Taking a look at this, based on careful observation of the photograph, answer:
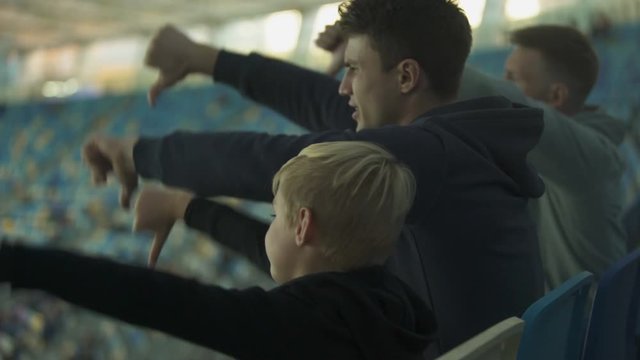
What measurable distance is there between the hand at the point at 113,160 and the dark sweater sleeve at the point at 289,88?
15 cm

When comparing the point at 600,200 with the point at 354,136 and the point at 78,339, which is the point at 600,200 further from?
the point at 78,339

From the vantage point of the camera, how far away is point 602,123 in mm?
1007

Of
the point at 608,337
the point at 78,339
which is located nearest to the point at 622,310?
the point at 608,337

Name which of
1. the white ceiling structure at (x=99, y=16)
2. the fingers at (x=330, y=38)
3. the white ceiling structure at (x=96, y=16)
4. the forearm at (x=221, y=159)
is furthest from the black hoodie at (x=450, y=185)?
the white ceiling structure at (x=96, y=16)

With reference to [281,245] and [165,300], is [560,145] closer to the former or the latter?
[281,245]

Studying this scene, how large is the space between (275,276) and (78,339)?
5.09 ft

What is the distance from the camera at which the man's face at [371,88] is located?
0.57 m

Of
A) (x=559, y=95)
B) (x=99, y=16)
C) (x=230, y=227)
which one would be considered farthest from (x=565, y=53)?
(x=99, y=16)

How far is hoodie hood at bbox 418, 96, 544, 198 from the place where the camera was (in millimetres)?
536

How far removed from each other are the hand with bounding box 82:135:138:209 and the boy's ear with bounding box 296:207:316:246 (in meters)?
0.17

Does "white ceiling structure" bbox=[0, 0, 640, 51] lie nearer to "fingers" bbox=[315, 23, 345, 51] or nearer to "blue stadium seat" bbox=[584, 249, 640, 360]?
"fingers" bbox=[315, 23, 345, 51]

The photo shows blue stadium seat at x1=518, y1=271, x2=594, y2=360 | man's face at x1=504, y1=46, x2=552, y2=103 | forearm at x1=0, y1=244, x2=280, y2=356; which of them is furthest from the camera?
man's face at x1=504, y1=46, x2=552, y2=103

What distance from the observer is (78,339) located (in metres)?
1.83

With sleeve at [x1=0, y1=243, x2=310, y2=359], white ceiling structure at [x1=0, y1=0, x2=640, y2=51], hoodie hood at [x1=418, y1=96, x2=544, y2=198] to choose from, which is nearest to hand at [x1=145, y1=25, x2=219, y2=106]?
hoodie hood at [x1=418, y1=96, x2=544, y2=198]
